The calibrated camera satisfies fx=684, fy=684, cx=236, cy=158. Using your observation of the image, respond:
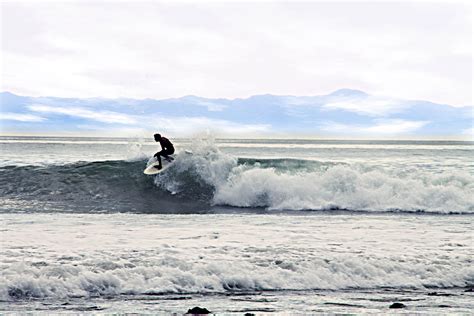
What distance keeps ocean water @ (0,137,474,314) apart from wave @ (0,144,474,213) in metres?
0.05

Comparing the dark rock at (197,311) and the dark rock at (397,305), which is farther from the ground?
the dark rock at (197,311)

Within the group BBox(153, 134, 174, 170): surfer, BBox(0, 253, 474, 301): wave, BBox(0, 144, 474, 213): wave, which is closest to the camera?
BBox(0, 253, 474, 301): wave

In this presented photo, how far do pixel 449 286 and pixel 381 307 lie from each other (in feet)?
7.37

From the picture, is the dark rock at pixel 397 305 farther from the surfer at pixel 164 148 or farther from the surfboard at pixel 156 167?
the surfboard at pixel 156 167

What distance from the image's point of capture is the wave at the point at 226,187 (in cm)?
1994

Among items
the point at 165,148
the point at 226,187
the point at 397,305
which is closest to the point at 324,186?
the point at 226,187

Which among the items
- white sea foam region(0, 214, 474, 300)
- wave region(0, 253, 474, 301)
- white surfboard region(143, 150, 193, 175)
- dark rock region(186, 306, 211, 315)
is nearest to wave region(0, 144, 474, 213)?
white surfboard region(143, 150, 193, 175)

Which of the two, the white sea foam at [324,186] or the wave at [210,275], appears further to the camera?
the white sea foam at [324,186]

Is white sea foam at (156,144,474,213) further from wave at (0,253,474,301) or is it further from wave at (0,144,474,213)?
wave at (0,253,474,301)

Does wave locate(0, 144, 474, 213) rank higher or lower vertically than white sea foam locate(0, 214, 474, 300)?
higher

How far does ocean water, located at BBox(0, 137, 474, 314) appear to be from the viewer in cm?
943

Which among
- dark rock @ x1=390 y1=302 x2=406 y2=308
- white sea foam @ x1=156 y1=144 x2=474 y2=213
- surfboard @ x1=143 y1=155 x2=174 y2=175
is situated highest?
surfboard @ x1=143 y1=155 x2=174 y2=175

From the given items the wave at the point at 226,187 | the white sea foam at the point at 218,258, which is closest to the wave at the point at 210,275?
the white sea foam at the point at 218,258

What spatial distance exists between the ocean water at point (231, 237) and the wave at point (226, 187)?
5 cm
